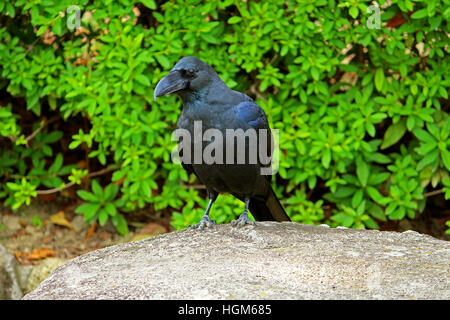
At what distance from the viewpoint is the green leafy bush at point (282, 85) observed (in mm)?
5176

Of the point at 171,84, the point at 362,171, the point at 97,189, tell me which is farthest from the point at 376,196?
the point at 97,189

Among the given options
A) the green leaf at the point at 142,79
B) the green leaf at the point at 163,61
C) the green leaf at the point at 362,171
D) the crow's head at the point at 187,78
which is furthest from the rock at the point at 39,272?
the green leaf at the point at 362,171

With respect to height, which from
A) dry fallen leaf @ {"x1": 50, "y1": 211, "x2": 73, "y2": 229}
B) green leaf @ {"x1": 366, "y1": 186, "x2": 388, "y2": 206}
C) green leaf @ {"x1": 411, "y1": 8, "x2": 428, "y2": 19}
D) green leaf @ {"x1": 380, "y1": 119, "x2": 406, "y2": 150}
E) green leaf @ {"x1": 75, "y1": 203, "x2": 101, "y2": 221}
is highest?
green leaf @ {"x1": 411, "y1": 8, "x2": 428, "y2": 19}

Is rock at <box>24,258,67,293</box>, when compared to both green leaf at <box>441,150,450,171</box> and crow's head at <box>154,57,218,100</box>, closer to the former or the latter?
crow's head at <box>154,57,218,100</box>

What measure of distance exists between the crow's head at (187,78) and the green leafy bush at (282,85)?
102 cm

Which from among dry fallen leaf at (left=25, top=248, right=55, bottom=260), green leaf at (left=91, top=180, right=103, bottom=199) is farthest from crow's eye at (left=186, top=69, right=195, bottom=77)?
dry fallen leaf at (left=25, top=248, right=55, bottom=260)

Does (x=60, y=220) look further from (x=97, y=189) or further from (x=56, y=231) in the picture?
(x=97, y=189)

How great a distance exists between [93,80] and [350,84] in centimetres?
212

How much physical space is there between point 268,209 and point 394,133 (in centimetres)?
131

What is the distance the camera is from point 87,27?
5.59m

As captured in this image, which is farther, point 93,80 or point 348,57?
point 348,57

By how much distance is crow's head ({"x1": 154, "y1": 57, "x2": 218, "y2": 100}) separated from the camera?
13.3ft

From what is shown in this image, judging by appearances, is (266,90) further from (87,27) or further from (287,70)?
(87,27)
